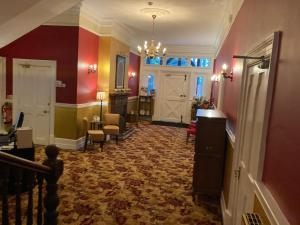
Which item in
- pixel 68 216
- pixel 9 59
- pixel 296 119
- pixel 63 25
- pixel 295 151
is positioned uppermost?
pixel 63 25

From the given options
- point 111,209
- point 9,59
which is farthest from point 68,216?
point 9,59

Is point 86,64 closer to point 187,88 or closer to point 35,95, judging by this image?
point 35,95

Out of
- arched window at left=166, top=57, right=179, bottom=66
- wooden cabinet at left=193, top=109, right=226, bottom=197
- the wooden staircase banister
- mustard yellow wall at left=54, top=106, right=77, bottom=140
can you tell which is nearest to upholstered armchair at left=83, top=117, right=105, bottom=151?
mustard yellow wall at left=54, top=106, right=77, bottom=140

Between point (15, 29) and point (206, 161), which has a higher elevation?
point (15, 29)

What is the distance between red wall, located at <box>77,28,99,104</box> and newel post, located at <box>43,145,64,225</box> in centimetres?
435

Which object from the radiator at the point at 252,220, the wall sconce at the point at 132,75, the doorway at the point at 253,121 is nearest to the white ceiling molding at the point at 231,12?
the doorway at the point at 253,121

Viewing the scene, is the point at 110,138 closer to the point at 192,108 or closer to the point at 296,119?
the point at 192,108

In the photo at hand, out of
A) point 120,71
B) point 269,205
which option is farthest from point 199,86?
point 269,205

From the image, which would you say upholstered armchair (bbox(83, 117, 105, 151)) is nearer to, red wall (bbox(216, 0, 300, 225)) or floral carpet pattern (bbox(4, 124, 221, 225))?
floral carpet pattern (bbox(4, 124, 221, 225))

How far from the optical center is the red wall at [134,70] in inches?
409

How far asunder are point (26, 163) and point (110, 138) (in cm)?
583

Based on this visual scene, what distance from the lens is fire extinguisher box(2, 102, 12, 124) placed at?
21.1ft

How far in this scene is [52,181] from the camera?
77.7 inches

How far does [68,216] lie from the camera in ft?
10.8
